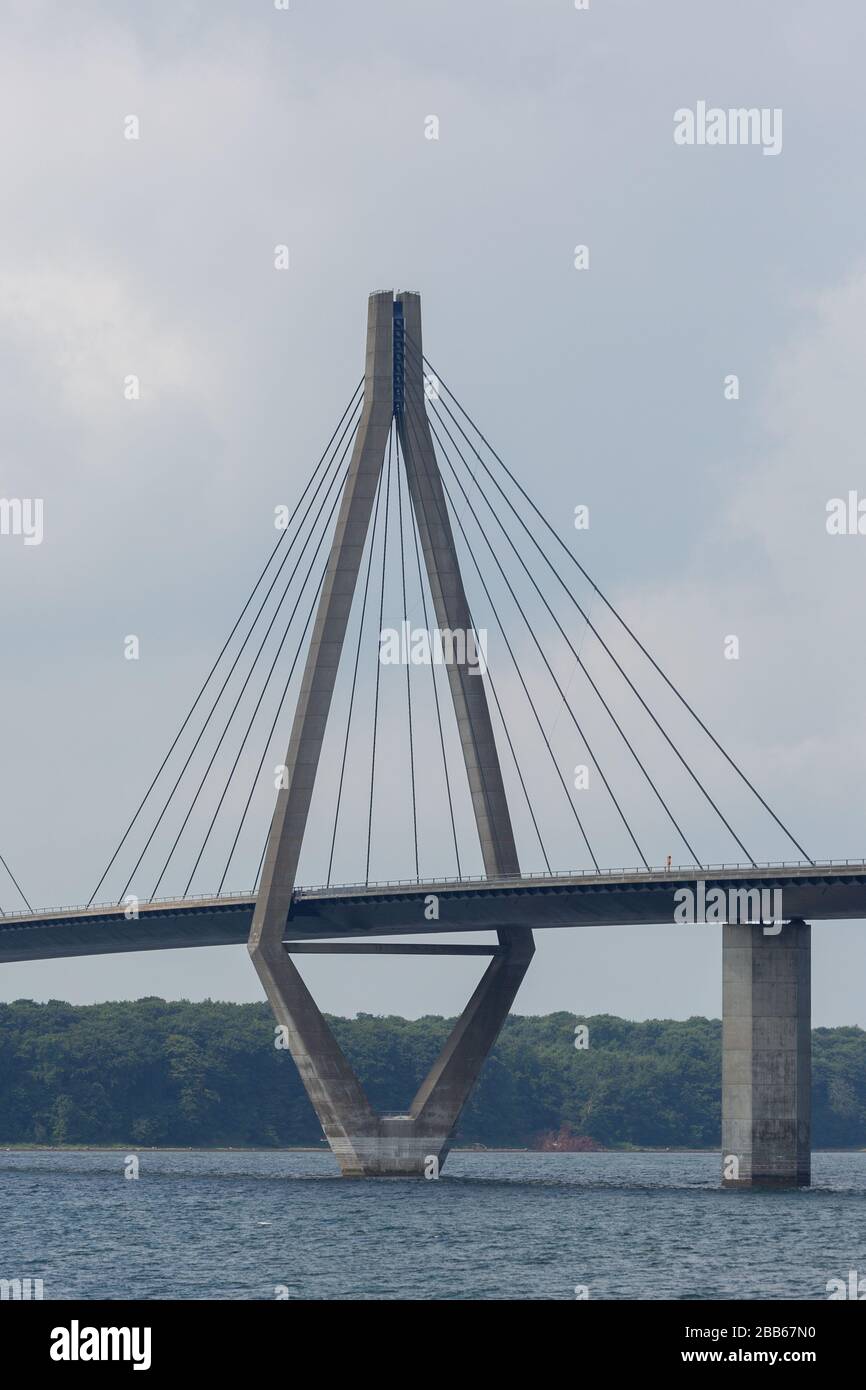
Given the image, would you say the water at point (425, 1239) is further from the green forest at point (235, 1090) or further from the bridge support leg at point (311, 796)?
the green forest at point (235, 1090)

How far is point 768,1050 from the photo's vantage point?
81625 mm

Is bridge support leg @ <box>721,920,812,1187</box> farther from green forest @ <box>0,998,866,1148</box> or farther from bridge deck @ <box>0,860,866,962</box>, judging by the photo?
green forest @ <box>0,998,866,1148</box>

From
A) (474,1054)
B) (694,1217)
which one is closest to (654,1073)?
(474,1054)

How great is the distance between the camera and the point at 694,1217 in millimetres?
69812

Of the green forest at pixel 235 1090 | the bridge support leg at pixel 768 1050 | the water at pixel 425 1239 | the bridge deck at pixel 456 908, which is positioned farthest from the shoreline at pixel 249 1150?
the bridge support leg at pixel 768 1050

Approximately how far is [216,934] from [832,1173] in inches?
1684

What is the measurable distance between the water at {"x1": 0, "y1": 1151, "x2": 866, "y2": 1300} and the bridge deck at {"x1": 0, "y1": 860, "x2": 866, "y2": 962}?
9.99 metres

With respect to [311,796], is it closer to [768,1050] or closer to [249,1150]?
[768,1050]

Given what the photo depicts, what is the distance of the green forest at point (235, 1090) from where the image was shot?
180 metres

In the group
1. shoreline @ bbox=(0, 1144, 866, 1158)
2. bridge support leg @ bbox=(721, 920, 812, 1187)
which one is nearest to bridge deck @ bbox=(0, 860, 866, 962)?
bridge support leg @ bbox=(721, 920, 812, 1187)
